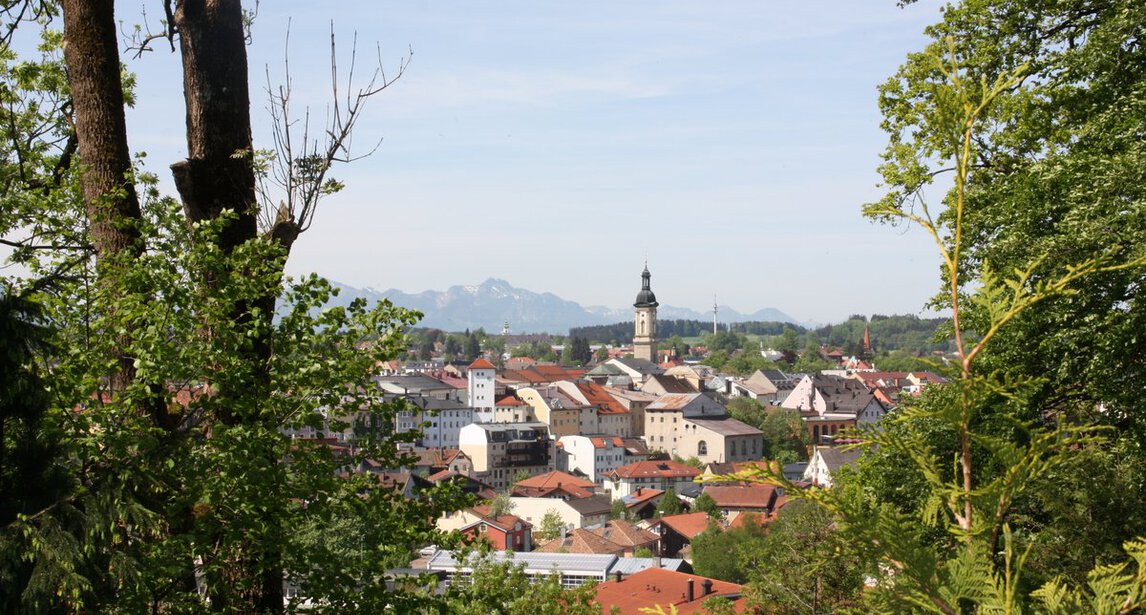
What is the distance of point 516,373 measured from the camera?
13550 centimetres

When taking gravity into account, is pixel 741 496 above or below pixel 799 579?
below

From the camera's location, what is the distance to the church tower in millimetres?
157750

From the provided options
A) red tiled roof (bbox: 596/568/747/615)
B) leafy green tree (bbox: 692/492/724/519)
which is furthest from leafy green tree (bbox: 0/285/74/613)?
leafy green tree (bbox: 692/492/724/519)

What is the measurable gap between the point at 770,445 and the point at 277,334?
9029 centimetres

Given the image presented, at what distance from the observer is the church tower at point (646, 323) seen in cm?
15775

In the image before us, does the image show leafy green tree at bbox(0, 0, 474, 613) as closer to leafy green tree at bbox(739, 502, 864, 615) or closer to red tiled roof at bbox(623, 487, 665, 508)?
leafy green tree at bbox(739, 502, 864, 615)

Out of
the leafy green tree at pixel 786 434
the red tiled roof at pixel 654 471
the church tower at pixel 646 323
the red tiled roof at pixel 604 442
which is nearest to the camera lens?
the red tiled roof at pixel 654 471

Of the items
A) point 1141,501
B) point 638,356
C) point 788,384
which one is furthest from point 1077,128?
point 638,356

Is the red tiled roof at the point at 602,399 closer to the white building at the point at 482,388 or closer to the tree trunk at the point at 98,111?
the white building at the point at 482,388

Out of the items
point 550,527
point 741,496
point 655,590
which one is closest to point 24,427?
point 655,590

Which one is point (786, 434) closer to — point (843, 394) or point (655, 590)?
point (843, 394)

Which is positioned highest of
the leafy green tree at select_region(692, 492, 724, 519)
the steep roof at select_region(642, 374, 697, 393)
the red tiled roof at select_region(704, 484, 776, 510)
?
the steep roof at select_region(642, 374, 697, 393)

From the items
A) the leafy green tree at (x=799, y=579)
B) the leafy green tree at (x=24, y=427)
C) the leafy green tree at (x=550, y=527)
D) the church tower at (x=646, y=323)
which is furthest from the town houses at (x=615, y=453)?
the leafy green tree at (x=24, y=427)

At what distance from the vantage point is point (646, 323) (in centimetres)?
15838
